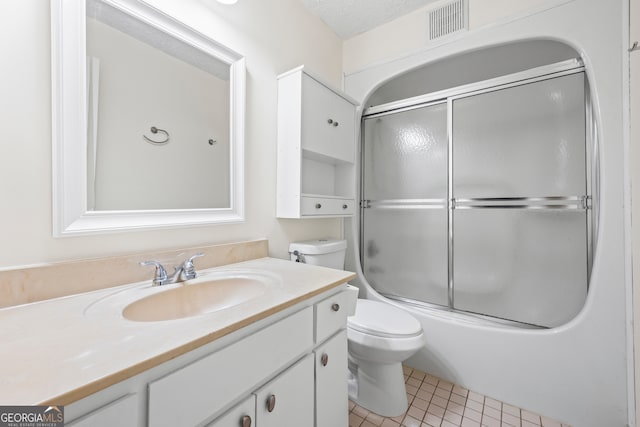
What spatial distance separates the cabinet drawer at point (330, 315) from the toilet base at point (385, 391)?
1.86 feet

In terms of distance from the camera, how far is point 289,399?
795mm

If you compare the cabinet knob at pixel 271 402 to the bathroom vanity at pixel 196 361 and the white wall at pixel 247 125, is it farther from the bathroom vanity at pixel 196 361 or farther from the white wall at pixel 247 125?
the white wall at pixel 247 125

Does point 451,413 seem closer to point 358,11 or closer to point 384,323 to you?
point 384,323

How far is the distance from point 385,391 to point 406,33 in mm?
2241

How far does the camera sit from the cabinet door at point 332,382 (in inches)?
36.3

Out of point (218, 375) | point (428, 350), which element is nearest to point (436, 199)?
point (428, 350)

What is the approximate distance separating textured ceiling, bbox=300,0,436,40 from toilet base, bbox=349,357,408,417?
7.19 ft

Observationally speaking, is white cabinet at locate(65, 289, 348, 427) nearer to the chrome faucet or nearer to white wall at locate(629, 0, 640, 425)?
the chrome faucet

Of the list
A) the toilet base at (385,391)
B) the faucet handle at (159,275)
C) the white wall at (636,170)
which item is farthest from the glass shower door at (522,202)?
the faucet handle at (159,275)

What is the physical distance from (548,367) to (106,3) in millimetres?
2471

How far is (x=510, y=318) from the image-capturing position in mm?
1633

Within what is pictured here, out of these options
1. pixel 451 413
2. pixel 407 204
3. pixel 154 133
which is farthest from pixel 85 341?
pixel 407 204

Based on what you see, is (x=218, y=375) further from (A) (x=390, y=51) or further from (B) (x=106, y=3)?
(A) (x=390, y=51)

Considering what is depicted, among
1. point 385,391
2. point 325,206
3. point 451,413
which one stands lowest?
point 451,413
